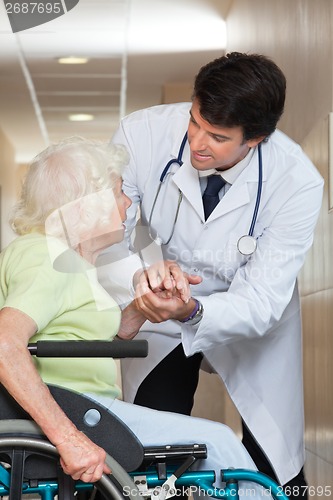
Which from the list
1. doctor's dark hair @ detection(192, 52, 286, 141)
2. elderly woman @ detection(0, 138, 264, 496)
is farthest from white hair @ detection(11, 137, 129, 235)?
doctor's dark hair @ detection(192, 52, 286, 141)

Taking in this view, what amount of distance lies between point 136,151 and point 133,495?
692 mm

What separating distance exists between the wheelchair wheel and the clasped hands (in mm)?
295

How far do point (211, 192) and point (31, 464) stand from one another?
64cm

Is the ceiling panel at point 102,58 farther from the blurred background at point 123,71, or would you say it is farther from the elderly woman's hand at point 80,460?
the elderly woman's hand at point 80,460

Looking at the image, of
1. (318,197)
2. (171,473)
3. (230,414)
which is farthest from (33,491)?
(318,197)

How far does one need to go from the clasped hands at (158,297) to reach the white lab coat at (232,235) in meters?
0.07

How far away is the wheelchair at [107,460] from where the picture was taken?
1.26 metres

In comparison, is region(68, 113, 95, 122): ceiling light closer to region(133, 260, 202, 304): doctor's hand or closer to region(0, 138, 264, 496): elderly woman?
region(0, 138, 264, 496): elderly woman

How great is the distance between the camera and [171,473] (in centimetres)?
138

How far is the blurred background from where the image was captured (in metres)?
1.63

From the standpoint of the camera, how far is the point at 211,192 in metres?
1.70

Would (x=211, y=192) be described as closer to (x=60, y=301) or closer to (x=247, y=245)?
(x=247, y=245)

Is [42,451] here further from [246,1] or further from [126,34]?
[246,1]

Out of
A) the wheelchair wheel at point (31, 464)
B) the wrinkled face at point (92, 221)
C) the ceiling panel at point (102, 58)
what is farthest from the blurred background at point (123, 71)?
the wheelchair wheel at point (31, 464)
